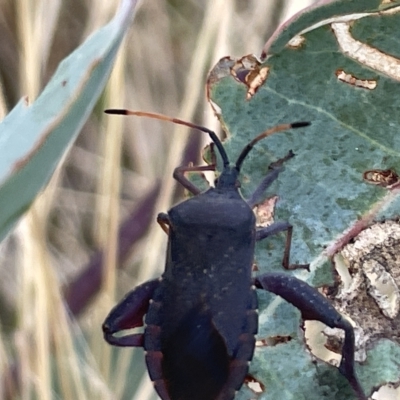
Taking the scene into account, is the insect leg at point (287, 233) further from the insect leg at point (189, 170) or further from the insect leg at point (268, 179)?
the insect leg at point (189, 170)

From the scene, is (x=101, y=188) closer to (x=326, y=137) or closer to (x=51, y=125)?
(x=326, y=137)

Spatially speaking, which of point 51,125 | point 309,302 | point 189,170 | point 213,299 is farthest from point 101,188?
point 51,125

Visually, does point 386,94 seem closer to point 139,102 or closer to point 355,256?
point 355,256

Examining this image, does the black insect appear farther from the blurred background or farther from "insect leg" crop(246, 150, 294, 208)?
the blurred background

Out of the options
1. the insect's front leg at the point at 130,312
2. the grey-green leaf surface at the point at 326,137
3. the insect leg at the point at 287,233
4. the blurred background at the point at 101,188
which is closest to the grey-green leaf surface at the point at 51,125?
the grey-green leaf surface at the point at 326,137

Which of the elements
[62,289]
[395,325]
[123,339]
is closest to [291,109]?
[395,325]

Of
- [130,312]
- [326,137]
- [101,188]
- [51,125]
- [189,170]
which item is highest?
[51,125]

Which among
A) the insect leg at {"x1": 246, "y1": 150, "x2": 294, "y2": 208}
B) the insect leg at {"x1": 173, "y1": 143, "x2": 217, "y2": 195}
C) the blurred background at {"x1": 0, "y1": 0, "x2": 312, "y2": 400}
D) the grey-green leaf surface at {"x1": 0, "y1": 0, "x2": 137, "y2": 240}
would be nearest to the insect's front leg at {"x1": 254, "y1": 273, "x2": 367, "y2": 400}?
the insect leg at {"x1": 246, "y1": 150, "x2": 294, "y2": 208}
